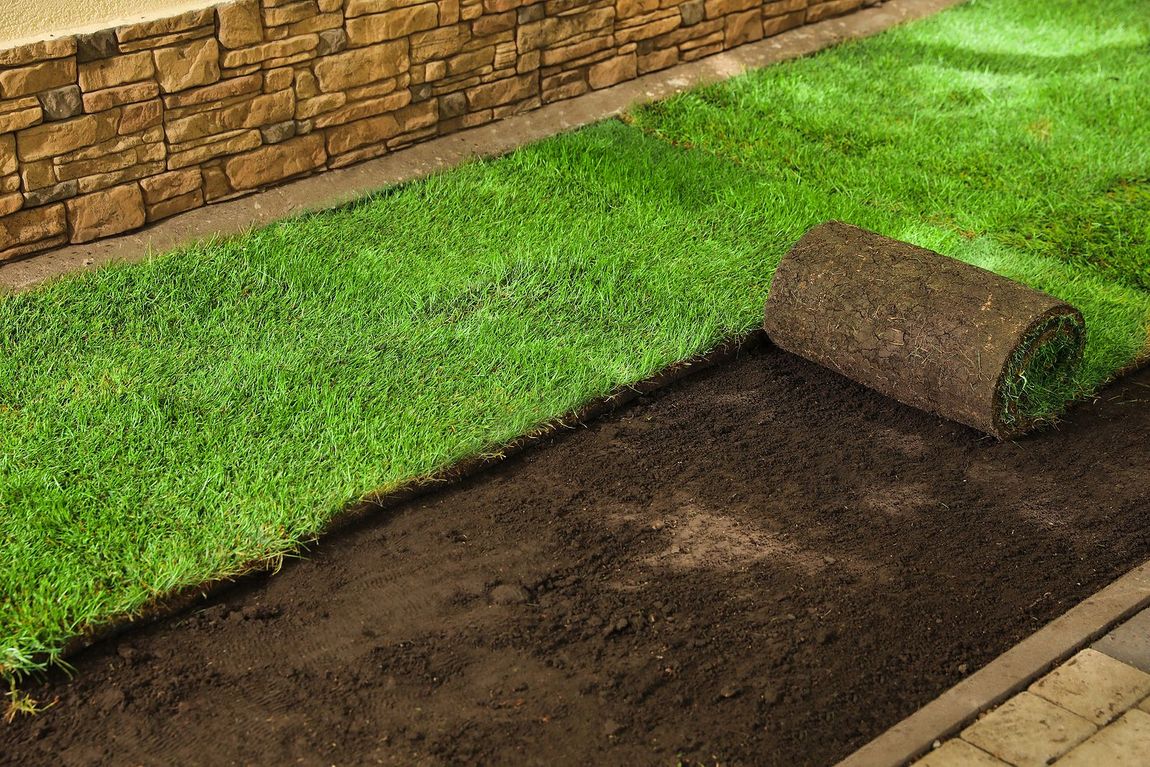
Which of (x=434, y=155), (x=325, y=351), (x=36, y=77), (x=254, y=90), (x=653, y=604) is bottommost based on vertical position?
(x=653, y=604)

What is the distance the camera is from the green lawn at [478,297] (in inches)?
177

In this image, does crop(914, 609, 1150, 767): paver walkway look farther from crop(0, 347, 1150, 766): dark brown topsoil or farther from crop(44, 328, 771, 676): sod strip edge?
crop(44, 328, 771, 676): sod strip edge

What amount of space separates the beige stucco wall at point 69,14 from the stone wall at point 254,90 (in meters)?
0.07

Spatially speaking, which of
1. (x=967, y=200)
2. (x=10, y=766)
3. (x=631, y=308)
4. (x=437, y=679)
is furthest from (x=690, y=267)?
(x=10, y=766)

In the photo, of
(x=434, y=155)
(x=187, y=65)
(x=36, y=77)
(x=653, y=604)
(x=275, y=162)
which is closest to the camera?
(x=653, y=604)

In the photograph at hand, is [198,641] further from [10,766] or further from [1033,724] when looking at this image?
[1033,724]

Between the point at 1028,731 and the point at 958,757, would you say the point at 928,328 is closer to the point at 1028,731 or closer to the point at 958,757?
the point at 1028,731

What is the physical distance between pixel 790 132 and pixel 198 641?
16.1 ft

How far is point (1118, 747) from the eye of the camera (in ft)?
11.7

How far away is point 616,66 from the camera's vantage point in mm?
7973

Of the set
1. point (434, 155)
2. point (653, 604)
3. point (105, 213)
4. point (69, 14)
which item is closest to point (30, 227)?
point (105, 213)

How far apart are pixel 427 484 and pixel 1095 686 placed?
235 cm

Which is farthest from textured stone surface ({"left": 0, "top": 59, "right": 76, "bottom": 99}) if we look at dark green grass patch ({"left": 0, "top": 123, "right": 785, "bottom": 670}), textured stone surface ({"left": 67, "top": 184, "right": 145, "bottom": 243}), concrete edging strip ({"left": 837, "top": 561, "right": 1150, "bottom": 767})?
concrete edging strip ({"left": 837, "top": 561, "right": 1150, "bottom": 767})

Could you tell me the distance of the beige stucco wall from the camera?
5.55 metres
